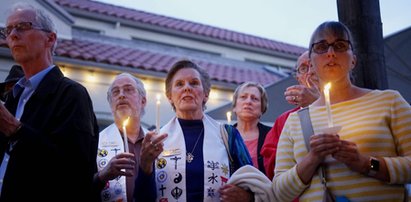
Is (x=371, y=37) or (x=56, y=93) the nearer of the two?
(x=56, y=93)

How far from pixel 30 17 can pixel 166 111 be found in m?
7.07

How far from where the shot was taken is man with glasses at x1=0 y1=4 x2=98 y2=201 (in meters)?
2.07

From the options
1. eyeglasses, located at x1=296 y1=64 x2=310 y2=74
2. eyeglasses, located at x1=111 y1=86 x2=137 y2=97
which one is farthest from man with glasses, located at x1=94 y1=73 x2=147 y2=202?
eyeglasses, located at x1=296 y1=64 x2=310 y2=74

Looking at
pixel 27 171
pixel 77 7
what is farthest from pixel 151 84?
pixel 27 171

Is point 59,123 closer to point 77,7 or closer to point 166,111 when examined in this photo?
point 166,111

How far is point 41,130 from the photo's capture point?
2.16 metres

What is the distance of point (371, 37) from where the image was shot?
2574 mm

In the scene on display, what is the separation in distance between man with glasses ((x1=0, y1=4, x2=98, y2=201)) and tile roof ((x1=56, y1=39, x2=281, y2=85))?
18.8ft

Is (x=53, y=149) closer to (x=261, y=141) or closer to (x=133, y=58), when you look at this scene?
(x=261, y=141)

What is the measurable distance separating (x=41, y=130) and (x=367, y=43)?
2.01m

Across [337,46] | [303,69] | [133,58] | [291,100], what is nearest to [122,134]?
[291,100]

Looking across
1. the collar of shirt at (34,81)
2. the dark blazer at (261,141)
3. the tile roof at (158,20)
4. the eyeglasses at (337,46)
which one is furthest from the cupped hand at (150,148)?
the tile roof at (158,20)

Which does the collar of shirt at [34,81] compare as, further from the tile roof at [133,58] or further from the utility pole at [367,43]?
the tile roof at [133,58]

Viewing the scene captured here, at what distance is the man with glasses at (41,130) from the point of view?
2.07 metres
